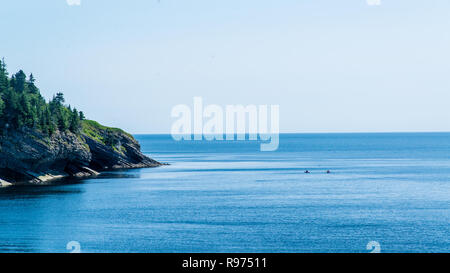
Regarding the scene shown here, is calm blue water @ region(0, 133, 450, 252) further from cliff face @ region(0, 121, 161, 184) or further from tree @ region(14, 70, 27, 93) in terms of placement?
tree @ region(14, 70, 27, 93)

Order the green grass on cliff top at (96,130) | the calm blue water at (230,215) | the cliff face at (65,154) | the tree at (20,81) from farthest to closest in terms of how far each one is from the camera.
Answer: the green grass on cliff top at (96,130), the tree at (20,81), the cliff face at (65,154), the calm blue water at (230,215)

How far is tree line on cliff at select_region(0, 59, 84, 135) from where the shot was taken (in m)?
132

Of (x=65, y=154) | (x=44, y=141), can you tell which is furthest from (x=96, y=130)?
(x=44, y=141)

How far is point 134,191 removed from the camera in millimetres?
114688

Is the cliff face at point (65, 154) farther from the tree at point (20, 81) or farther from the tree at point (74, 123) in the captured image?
the tree at point (20, 81)

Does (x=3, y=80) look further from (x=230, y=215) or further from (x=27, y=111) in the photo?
(x=230, y=215)

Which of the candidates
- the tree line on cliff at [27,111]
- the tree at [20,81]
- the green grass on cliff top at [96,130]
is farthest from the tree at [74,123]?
the tree at [20,81]

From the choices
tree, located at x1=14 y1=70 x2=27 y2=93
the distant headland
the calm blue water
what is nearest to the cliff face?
the distant headland

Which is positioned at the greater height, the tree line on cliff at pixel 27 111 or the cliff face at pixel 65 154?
the tree line on cliff at pixel 27 111

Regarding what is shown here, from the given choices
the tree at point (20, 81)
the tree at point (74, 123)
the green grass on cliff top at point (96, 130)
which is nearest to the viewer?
the tree at point (74, 123)

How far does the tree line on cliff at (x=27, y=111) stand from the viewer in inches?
5187

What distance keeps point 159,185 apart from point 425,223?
6836 centimetres

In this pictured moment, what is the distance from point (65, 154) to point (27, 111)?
15907 millimetres

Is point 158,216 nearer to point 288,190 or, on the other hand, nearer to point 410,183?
point 288,190
